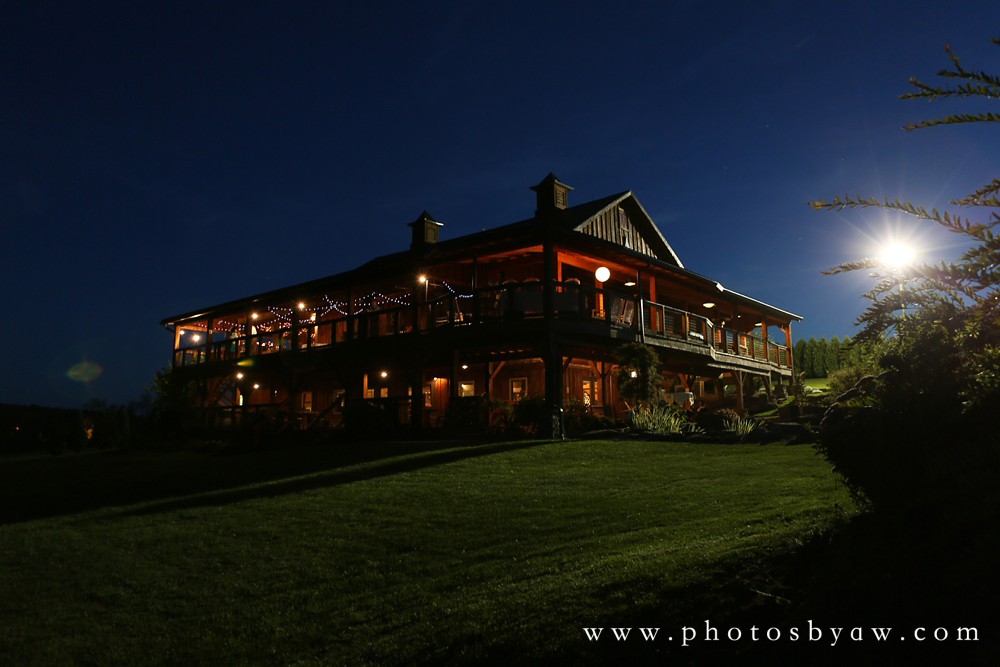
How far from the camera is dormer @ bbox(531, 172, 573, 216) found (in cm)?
2573

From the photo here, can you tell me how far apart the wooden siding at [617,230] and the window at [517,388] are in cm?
579

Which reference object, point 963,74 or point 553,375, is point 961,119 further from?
point 553,375

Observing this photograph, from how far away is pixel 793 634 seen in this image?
12.2ft

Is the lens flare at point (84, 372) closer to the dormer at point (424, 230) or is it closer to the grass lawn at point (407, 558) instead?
the dormer at point (424, 230)

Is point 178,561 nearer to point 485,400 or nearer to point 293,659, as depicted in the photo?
point 293,659

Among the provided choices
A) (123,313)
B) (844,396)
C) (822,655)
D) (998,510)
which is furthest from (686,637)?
(123,313)

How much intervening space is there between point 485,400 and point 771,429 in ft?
23.8

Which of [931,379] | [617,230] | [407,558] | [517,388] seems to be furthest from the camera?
[617,230]

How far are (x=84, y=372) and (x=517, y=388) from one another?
634ft

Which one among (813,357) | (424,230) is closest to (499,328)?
(424,230)

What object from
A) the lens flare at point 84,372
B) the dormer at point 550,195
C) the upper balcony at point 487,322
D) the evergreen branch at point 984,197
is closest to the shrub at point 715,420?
the upper balcony at point 487,322

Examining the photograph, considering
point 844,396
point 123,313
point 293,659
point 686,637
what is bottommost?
point 293,659

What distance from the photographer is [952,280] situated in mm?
2520

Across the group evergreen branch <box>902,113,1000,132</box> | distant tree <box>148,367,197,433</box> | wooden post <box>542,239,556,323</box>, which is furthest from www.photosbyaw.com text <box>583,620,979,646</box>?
distant tree <box>148,367,197,433</box>
